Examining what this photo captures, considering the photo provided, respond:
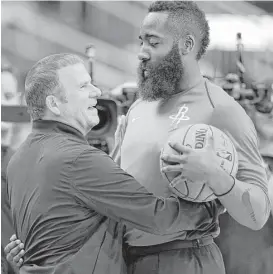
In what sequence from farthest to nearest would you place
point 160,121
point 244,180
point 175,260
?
point 160,121 < point 175,260 < point 244,180

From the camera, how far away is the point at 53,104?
2168 millimetres

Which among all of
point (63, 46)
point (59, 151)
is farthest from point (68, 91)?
point (63, 46)

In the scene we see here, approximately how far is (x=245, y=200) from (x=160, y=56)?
0.70 m

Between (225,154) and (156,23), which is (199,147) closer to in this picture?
(225,154)

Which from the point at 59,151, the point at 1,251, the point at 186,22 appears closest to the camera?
the point at 59,151

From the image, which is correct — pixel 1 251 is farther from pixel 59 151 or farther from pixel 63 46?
pixel 59 151

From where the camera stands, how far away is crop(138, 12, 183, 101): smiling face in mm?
2350

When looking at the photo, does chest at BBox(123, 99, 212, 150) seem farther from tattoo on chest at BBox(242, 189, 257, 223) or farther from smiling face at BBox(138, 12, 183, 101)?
tattoo on chest at BBox(242, 189, 257, 223)

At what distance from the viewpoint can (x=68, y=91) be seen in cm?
Answer: 219

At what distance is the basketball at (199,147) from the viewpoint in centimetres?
195

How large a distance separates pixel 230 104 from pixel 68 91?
598mm

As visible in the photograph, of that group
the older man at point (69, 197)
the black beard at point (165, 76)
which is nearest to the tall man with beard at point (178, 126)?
the black beard at point (165, 76)

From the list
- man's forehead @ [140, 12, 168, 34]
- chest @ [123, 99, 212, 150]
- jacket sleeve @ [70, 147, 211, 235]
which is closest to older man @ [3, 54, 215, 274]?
jacket sleeve @ [70, 147, 211, 235]

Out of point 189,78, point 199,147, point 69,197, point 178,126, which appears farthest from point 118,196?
point 189,78
